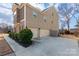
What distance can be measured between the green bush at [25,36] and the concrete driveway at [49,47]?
2.3 inches

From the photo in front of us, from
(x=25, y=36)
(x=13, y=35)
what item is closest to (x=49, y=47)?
(x=25, y=36)

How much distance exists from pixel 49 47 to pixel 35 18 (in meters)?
0.33

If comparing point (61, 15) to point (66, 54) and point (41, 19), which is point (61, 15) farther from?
point (66, 54)

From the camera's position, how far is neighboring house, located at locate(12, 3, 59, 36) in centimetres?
239

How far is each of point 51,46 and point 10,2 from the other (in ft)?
2.02

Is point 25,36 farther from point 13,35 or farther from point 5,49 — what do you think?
point 5,49

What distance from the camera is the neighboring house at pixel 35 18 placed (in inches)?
94.0

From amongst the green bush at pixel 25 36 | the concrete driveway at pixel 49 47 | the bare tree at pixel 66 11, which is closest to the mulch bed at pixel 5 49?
the concrete driveway at pixel 49 47

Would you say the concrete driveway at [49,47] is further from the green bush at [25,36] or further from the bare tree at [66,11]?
the bare tree at [66,11]

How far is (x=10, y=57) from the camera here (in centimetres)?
236

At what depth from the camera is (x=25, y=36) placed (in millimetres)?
2371

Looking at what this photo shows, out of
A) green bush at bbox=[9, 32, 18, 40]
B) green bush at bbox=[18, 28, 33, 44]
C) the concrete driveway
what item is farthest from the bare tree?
green bush at bbox=[9, 32, 18, 40]

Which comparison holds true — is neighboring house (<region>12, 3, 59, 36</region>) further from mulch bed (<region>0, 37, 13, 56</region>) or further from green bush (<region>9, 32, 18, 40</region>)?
mulch bed (<region>0, 37, 13, 56</region>)

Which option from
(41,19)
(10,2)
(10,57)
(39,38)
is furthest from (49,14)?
(10,57)
